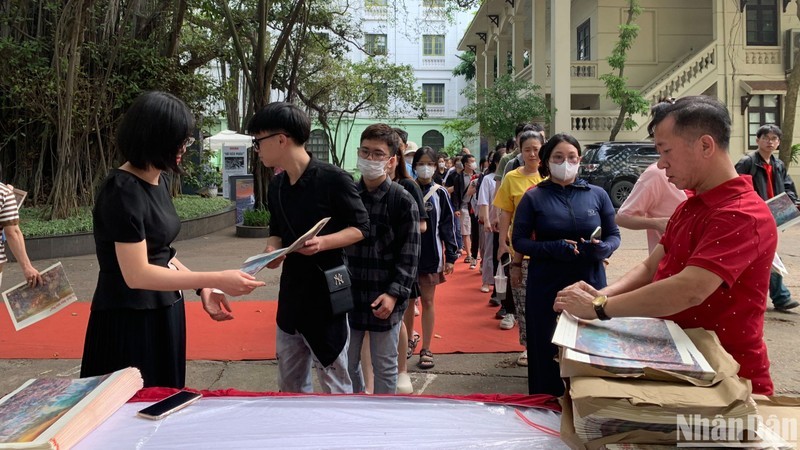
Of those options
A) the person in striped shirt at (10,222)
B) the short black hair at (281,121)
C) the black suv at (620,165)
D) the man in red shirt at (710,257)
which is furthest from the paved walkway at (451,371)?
the black suv at (620,165)

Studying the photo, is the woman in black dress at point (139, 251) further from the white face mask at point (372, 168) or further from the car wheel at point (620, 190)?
the car wheel at point (620, 190)

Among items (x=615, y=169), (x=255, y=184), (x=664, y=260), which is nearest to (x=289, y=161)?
(x=664, y=260)

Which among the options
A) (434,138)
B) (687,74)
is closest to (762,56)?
(687,74)

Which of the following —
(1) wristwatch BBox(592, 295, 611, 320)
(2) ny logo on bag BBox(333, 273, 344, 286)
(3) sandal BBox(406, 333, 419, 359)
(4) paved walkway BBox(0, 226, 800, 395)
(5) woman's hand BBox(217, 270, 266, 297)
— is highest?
(5) woman's hand BBox(217, 270, 266, 297)

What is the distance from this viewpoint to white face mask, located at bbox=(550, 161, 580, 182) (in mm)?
3801

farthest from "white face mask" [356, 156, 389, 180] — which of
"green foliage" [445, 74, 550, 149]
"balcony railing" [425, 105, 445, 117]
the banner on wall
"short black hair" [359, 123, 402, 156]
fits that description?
"balcony railing" [425, 105, 445, 117]

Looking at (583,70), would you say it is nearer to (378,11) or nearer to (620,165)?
(620,165)

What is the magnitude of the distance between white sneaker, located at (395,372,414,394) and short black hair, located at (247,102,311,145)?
2.18 meters

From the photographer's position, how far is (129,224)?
2230 mm

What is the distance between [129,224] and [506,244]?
143 inches

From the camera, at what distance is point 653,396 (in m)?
1.40

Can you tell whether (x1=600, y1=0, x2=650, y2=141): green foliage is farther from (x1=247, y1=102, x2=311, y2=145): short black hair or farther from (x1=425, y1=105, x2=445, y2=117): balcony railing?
(x1=425, y1=105, x2=445, y2=117): balcony railing

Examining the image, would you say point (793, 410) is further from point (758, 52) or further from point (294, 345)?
point (758, 52)

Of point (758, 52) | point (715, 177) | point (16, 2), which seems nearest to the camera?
point (715, 177)
